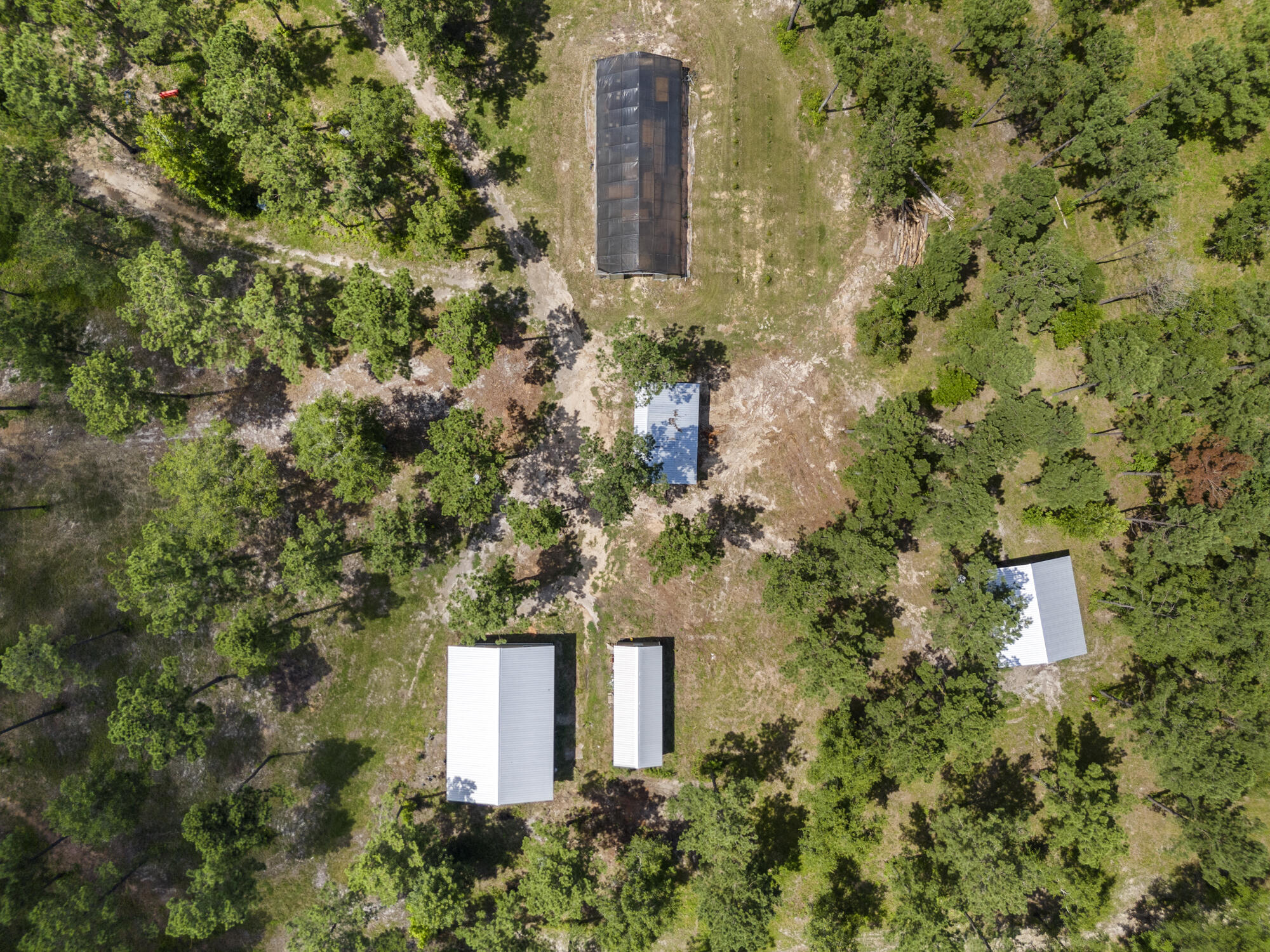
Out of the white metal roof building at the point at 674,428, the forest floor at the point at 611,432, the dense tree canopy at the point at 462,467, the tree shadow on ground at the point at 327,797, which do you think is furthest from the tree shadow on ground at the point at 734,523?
the tree shadow on ground at the point at 327,797

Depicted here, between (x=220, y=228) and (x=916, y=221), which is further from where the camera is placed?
(x=220, y=228)

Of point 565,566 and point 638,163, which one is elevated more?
point 638,163

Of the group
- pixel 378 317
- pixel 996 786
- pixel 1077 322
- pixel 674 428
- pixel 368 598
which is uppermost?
pixel 1077 322

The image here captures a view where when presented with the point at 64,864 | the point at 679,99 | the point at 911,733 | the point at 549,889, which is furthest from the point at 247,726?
the point at 679,99

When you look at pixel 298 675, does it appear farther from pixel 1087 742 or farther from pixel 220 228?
pixel 1087 742

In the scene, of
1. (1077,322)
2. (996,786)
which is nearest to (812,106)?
(1077,322)

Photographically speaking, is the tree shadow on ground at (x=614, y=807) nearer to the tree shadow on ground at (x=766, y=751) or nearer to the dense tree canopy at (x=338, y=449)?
the tree shadow on ground at (x=766, y=751)
